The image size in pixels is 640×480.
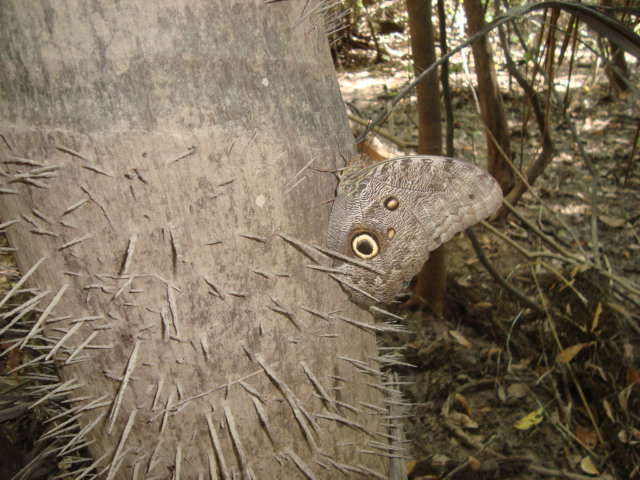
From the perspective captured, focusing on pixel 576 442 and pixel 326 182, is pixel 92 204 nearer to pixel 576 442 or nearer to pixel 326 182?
pixel 326 182

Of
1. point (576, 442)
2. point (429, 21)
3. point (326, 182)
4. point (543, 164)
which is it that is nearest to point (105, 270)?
point (326, 182)

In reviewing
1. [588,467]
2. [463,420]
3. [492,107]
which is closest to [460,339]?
[463,420]

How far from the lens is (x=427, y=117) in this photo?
2.93m

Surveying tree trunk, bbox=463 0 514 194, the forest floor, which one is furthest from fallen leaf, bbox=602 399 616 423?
tree trunk, bbox=463 0 514 194

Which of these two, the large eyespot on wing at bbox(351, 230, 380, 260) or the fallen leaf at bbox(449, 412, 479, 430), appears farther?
the fallen leaf at bbox(449, 412, 479, 430)

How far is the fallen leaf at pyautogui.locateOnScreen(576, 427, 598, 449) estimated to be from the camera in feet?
8.46

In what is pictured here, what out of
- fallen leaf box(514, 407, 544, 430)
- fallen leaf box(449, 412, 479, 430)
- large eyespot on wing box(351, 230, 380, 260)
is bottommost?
fallen leaf box(514, 407, 544, 430)

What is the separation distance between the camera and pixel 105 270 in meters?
0.94

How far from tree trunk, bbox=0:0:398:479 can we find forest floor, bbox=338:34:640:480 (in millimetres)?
1099

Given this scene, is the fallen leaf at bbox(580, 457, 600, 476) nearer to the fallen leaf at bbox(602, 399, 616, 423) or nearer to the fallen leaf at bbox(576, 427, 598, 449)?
the fallen leaf at bbox(576, 427, 598, 449)

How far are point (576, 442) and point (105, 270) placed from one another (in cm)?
A: 272

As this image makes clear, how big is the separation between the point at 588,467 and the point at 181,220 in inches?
103

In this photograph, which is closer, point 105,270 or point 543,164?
point 105,270

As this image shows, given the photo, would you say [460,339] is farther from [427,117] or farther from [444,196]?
[444,196]
